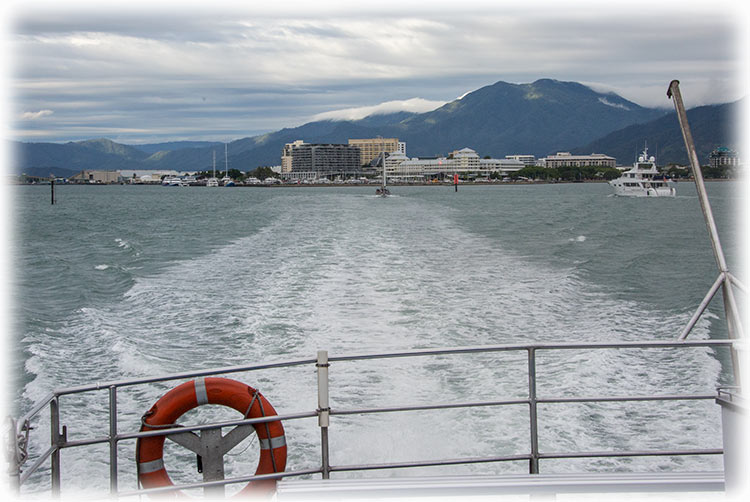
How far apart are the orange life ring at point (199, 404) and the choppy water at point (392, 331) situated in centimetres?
292

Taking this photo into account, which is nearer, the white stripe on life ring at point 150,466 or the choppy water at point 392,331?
the white stripe on life ring at point 150,466

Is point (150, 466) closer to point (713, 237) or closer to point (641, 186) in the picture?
point (713, 237)

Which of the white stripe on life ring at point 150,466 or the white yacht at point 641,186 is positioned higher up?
the white yacht at point 641,186

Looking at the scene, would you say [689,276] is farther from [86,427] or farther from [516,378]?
[86,427]

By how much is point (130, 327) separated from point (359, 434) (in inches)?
297

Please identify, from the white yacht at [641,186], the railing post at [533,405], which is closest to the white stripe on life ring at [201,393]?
the railing post at [533,405]

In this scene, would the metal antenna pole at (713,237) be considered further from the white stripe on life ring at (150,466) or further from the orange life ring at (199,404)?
the white stripe on life ring at (150,466)

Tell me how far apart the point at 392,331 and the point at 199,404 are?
9158 mm

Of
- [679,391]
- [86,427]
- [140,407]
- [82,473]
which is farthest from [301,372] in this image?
[679,391]

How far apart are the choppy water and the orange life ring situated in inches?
115

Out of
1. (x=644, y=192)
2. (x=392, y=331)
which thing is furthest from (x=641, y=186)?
(x=392, y=331)

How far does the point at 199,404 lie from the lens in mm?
4422

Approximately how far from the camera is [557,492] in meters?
3.49

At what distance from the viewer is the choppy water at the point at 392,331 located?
316 inches
